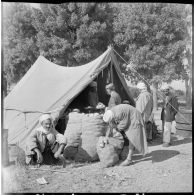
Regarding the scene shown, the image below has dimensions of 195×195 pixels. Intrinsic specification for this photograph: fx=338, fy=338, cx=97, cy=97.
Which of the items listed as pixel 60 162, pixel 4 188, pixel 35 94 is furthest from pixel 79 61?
pixel 4 188

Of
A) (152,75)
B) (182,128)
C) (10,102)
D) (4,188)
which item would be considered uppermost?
(152,75)

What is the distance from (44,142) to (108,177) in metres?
1.05

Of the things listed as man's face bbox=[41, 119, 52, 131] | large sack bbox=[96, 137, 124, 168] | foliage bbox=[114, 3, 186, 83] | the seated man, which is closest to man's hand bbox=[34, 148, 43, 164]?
the seated man

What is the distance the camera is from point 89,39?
223 inches

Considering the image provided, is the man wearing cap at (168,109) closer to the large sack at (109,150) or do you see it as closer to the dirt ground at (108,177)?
the dirt ground at (108,177)

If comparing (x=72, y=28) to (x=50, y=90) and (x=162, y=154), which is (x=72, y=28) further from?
(x=162, y=154)

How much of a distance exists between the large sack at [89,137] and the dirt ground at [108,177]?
0.15 m

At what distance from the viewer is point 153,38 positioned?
546cm

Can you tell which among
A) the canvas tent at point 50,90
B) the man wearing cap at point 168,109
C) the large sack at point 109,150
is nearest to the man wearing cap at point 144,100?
the man wearing cap at point 168,109

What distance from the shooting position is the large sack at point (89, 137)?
5.31m

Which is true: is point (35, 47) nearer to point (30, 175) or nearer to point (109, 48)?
point (109, 48)

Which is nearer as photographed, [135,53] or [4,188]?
[4,188]

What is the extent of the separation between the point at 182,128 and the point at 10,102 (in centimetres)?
355

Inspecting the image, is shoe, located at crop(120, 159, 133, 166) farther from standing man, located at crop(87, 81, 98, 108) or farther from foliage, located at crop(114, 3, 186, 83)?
standing man, located at crop(87, 81, 98, 108)
